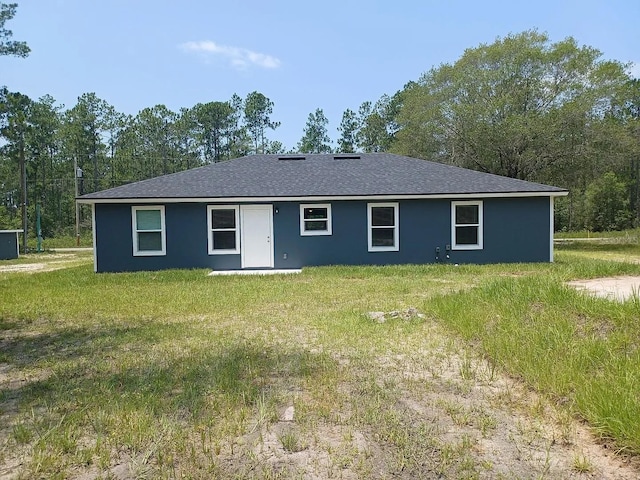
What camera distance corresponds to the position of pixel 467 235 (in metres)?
13.8

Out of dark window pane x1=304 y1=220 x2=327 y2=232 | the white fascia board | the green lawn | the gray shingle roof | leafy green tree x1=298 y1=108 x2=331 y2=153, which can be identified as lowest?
the green lawn

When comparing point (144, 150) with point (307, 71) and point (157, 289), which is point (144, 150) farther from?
point (157, 289)

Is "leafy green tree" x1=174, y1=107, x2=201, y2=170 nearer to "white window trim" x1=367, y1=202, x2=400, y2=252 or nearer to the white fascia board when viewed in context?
the white fascia board

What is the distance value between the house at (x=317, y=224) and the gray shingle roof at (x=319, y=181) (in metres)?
0.06

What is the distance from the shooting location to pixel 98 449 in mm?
2779

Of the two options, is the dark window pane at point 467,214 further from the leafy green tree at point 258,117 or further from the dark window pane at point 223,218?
the leafy green tree at point 258,117

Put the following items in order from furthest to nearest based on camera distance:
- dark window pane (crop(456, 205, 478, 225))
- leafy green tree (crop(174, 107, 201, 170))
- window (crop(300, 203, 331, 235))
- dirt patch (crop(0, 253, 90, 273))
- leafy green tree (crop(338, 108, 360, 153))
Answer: leafy green tree (crop(338, 108, 360, 153)), leafy green tree (crop(174, 107, 201, 170)), dirt patch (crop(0, 253, 90, 273)), dark window pane (crop(456, 205, 478, 225)), window (crop(300, 203, 331, 235))

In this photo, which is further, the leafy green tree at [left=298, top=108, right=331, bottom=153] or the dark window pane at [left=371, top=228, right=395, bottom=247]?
the leafy green tree at [left=298, top=108, right=331, bottom=153]

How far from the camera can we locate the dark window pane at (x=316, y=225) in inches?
535

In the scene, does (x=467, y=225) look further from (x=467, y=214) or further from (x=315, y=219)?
(x=315, y=219)

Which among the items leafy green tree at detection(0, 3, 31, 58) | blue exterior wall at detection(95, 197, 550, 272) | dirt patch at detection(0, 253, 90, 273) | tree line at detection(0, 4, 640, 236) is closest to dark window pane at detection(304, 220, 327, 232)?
blue exterior wall at detection(95, 197, 550, 272)

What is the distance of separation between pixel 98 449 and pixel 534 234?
44.9 feet

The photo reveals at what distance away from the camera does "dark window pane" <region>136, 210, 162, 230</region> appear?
1330 centimetres

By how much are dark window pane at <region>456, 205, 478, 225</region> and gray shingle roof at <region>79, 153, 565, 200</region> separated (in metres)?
0.65
